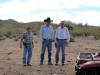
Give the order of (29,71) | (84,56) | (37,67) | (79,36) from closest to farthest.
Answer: (84,56) → (29,71) → (37,67) → (79,36)

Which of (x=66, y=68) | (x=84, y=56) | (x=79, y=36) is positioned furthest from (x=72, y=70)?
(x=79, y=36)

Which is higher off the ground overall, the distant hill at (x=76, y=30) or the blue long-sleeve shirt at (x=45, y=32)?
the blue long-sleeve shirt at (x=45, y=32)

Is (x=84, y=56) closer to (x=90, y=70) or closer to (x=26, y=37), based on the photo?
(x=90, y=70)

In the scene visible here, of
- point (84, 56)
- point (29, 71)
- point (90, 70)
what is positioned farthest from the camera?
point (29, 71)

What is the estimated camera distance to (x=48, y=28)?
12.3 m

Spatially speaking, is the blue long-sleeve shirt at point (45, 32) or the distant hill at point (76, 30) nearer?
the blue long-sleeve shirt at point (45, 32)

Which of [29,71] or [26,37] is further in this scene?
[26,37]

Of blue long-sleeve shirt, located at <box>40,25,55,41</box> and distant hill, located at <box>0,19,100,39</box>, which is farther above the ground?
blue long-sleeve shirt, located at <box>40,25,55,41</box>

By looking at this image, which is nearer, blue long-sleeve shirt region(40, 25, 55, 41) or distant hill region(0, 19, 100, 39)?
blue long-sleeve shirt region(40, 25, 55, 41)

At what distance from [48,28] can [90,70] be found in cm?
521

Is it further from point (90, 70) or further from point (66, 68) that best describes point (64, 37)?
point (90, 70)

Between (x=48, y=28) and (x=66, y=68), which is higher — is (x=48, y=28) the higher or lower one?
the higher one

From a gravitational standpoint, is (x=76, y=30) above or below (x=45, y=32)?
below

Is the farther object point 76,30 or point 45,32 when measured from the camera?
point 76,30
